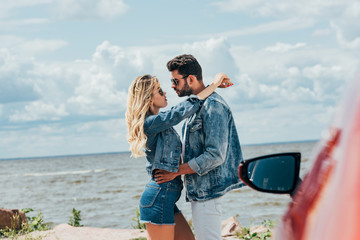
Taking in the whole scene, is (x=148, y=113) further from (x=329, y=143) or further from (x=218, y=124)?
(x=329, y=143)

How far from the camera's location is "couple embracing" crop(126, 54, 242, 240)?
370 cm

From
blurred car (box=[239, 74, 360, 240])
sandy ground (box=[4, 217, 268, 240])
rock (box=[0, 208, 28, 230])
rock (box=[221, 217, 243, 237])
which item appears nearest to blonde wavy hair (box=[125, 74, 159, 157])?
blurred car (box=[239, 74, 360, 240])

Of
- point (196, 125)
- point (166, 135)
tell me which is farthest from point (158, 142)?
point (196, 125)

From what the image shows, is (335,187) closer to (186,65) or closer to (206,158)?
(206,158)

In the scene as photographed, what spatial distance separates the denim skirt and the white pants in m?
0.19

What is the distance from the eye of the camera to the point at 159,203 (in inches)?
146

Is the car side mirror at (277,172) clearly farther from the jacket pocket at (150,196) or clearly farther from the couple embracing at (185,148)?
the jacket pocket at (150,196)

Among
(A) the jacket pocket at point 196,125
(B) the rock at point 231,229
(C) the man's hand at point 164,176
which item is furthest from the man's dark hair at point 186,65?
(B) the rock at point 231,229

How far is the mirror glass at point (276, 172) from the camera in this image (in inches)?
57.8

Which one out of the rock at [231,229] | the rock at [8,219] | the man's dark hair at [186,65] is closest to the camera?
the man's dark hair at [186,65]

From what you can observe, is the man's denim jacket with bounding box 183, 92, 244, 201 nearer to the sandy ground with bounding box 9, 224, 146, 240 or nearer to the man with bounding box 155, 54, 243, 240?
the man with bounding box 155, 54, 243, 240

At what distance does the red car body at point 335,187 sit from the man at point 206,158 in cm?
273

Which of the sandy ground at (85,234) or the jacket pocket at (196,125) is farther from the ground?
the jacket pocket at (196,125)

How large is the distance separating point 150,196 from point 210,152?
57 cm
